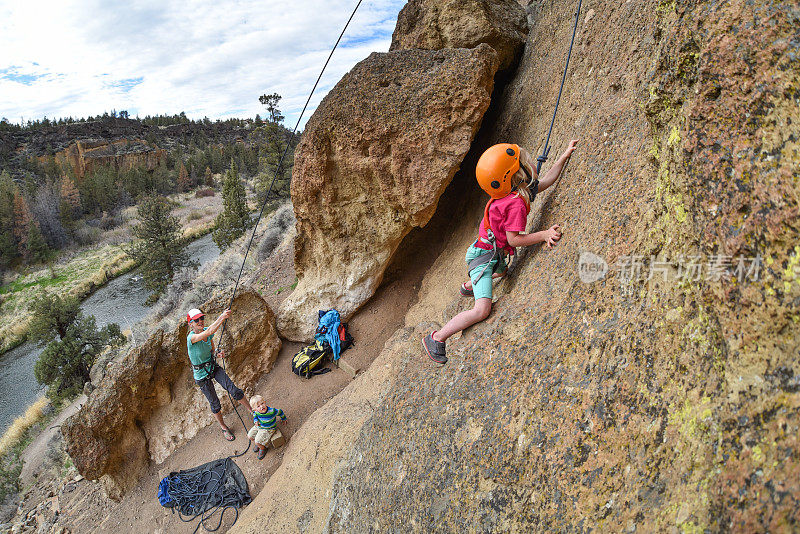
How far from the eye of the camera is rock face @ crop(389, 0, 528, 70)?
629 centimetres

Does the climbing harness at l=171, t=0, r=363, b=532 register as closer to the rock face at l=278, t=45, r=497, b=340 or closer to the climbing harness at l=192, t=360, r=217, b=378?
the rock face at l=278, t=45, r=497, b=340

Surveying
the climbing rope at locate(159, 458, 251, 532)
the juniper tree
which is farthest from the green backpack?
the juniper tree

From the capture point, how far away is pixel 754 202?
148 centimetres

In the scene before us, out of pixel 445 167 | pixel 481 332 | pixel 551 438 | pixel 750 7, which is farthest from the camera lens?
pixel 445 167

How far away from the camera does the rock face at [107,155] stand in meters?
58.1

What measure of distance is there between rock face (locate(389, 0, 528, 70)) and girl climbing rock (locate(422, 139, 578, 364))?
3.96 meters

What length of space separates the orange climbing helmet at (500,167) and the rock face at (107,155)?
6488 centimetres

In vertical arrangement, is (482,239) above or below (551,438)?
above

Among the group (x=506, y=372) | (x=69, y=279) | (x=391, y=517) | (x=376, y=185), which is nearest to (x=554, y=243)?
(x=506, y=372)

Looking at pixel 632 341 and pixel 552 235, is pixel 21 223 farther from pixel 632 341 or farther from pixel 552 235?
pixel 632 341

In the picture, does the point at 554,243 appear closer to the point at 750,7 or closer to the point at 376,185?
the point at 750,7

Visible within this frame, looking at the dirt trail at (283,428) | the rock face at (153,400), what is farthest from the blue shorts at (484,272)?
the rock face at (153,400)

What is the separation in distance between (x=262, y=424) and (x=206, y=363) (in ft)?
4.53

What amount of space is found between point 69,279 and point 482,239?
33.9 m
